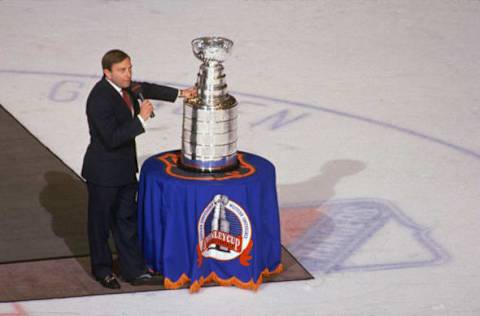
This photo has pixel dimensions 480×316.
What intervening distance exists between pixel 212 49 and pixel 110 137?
2.85 feet

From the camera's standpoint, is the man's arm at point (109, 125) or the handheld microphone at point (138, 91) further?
the handheld microphone at point (138, 91)

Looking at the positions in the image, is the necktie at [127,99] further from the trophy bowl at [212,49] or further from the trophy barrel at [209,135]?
the trophy bowl at [212,49]

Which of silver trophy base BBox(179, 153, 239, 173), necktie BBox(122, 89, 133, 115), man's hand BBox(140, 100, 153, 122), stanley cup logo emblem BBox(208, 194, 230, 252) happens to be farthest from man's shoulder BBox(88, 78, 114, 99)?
stanley cup logo emblem BBox(208, 194, 230, 252)

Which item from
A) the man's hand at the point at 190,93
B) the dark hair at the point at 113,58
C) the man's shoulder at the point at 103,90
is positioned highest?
the dark hair at the point at 113,58

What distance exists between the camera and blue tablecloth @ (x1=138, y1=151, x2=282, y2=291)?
23.7ft

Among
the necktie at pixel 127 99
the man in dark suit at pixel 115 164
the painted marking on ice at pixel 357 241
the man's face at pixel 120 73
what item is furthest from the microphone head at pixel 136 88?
the painted marking on ice at pixel 357 241

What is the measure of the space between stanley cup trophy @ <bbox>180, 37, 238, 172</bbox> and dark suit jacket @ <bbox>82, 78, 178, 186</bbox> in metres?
0.37

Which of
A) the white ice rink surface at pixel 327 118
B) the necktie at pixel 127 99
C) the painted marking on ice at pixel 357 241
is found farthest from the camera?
the painted marking on ice at pixel 357 241

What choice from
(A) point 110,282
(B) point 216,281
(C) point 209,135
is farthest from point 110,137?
(B) point 216,281

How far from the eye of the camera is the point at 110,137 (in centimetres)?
703

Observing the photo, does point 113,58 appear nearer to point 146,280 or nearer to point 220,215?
point 220,215

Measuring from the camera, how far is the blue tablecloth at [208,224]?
7.22m

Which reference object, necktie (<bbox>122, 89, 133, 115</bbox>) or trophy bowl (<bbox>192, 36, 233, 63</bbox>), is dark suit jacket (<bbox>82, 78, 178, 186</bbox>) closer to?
necktie (<bbox>122, 89, 133, 115</bbox>)

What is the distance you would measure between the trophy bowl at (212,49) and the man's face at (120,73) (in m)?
0.51
